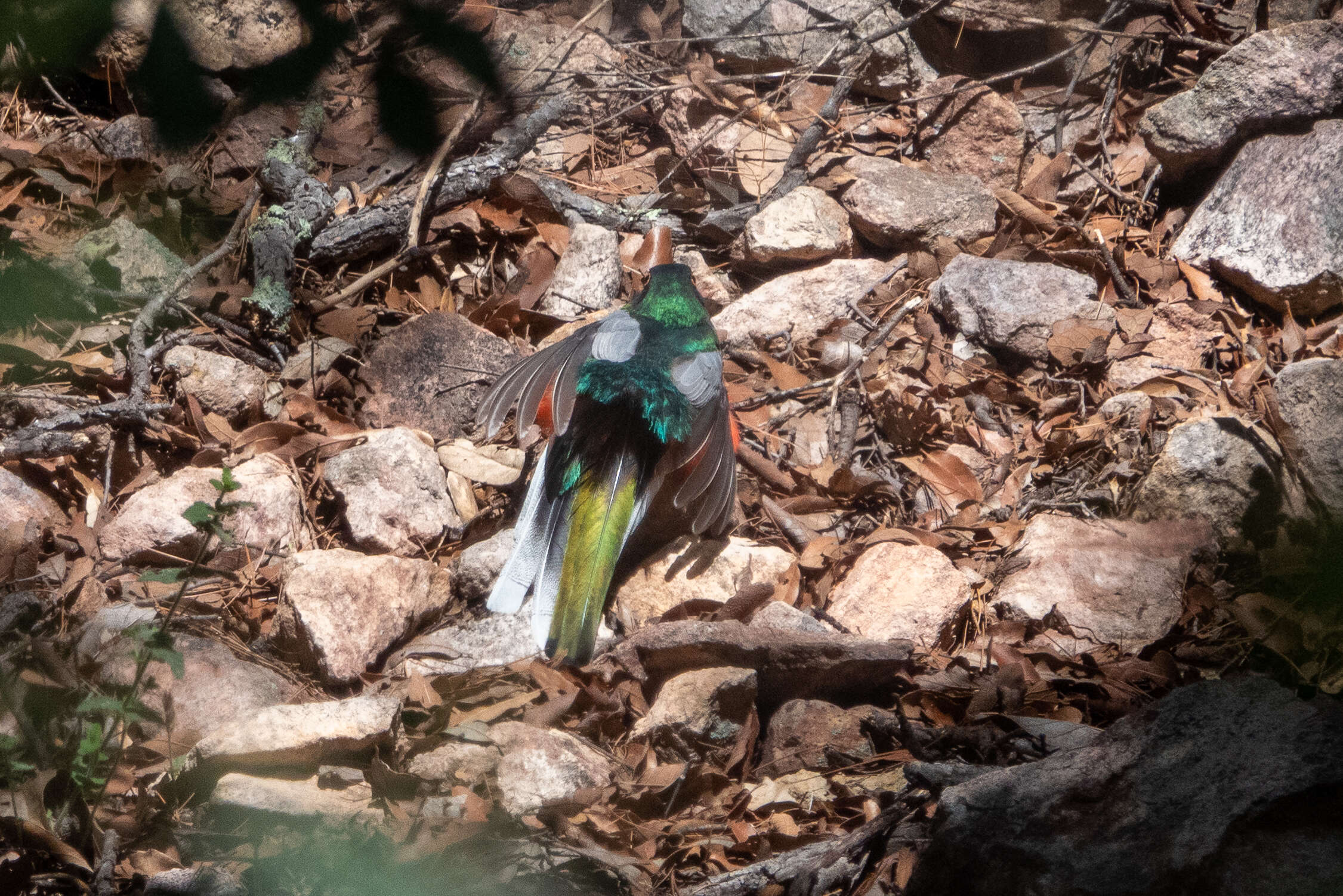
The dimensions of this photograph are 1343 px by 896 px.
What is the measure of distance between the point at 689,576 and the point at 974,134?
2.77 meters

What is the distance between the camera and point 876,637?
113 inches

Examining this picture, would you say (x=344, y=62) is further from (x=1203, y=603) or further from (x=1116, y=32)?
(x=1116, y=32)

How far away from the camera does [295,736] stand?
2268 mm

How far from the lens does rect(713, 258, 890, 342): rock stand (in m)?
4.04

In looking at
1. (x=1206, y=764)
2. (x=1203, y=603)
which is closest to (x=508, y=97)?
(x=1206, y=764)

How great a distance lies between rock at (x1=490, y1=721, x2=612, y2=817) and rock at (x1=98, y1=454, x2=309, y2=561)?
3.83 ft

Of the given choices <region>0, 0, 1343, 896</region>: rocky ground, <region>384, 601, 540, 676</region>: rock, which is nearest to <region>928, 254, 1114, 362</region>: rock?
<region>0, 0, 1343, 896</region>: rocky ground

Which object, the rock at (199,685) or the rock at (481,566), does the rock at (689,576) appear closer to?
the rock at (481,566)

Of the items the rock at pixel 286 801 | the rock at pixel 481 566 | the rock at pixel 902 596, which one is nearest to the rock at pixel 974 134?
the rock at pixel 902 596

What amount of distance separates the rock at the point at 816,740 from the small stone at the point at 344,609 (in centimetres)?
121

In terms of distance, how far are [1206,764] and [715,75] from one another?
156 inches

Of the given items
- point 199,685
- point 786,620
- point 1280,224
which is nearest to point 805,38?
point 1280,224

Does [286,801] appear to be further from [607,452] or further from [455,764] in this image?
[607,452]

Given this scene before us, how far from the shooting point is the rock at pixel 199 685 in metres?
2.50
